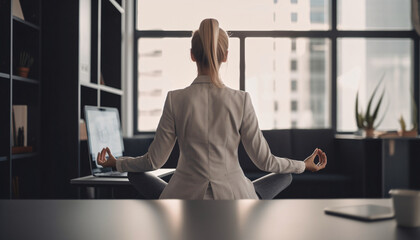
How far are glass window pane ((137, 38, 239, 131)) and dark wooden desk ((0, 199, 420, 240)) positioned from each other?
3984mm

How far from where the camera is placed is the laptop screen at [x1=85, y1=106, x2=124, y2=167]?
242 cm

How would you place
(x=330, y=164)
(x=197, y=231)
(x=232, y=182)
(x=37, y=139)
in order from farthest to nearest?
(x=330, y=164)
(x=37, y=139)
(x=232, y=182)
(x=197, y=231)

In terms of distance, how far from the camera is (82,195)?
10.6 ft

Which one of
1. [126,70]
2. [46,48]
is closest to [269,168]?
[46,48]

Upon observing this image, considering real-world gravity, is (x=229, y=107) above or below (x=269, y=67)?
below

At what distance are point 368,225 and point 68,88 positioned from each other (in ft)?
8.50

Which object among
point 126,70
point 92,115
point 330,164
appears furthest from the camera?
point 126,70

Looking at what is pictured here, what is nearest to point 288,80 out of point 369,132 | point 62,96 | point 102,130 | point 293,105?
point 293,105

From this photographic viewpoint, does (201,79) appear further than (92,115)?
No

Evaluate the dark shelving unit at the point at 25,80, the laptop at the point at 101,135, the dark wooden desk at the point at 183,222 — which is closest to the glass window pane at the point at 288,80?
the laptop at the point at 101,135

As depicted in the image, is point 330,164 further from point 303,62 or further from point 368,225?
point 368,225

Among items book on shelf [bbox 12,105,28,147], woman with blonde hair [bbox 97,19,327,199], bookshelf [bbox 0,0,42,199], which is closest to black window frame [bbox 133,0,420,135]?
bookshelf [bbox 0,0,42,199]

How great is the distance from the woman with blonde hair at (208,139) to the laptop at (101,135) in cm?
64

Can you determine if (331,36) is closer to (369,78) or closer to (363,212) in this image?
(369,78)
